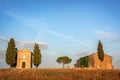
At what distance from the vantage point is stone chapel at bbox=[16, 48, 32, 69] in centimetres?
5482

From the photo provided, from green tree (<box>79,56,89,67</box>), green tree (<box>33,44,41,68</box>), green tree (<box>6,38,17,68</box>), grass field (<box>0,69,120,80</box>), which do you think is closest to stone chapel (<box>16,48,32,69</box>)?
green tree (<box>6,38,17,68</box>)

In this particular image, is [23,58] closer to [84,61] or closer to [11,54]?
[11,54]

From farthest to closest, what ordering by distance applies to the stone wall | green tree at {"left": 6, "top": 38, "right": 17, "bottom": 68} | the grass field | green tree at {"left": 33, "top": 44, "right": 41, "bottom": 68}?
the stone wall, green tree at {"left": 33, "top": 44, "right": 41, "bottom": 68}, green tree at {"left": 6, "top": 38, "right": 17, "bottom": 68}, the grass field

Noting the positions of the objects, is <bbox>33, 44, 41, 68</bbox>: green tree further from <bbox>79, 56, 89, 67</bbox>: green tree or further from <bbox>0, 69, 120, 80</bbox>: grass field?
<bbox>0, 69, 120, 80</bbox>: grass field

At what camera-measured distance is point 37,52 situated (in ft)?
174

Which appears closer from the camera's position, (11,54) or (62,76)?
(62,76)

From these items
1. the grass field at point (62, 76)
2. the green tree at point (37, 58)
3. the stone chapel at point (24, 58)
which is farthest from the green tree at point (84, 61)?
the grass field at point (62, 76)

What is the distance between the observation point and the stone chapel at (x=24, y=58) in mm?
54816

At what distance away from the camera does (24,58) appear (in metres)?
56.0

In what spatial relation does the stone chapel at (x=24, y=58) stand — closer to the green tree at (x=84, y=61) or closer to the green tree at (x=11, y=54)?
the green tree at (x=11, y=54)

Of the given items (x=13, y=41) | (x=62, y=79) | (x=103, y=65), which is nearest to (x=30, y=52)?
(x=13, y=41)

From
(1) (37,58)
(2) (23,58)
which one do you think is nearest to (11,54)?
(2) (23,58)

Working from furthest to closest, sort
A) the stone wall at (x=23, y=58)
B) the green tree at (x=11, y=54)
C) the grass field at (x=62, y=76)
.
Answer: the stone wall at (x=23, y=58), the green tree at (x=11, y=54), the grass field at (x=62, y=76)

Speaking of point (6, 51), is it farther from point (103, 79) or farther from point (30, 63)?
point (103, 79)
